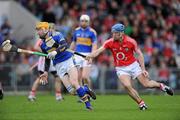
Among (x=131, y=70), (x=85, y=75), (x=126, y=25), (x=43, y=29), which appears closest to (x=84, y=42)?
(x=85, y=75)

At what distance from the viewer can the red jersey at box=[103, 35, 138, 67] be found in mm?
18547

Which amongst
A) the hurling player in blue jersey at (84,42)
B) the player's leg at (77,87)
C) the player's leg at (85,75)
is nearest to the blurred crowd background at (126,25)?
the hurling player in blue jersey at (84,42)

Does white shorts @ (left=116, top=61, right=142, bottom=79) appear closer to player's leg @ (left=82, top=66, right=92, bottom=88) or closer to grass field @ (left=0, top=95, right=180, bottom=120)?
grass field @ (left=0, top=95, right=180, bottom=120)

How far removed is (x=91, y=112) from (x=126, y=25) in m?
13.6

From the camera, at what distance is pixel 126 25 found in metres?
30.8

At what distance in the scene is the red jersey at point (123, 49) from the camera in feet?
60.8

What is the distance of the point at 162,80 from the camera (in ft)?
89.8

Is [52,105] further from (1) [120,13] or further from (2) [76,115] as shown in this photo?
(1) [120,13]

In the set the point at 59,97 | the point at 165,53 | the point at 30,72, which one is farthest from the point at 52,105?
the point at 165,53

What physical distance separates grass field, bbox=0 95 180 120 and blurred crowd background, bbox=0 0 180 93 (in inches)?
192

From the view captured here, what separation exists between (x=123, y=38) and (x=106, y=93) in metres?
9.00

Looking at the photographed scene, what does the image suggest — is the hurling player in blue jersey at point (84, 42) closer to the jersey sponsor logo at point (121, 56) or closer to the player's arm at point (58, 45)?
the jersey sponsor logo at point (121, 56)

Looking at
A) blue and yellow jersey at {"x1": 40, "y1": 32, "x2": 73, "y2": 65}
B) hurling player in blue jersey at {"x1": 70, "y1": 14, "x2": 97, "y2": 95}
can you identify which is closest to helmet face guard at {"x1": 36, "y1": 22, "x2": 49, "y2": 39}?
blue and yellow jersey at {"x1": 40, "y1": 32, "x2": 73, "y2": 65}

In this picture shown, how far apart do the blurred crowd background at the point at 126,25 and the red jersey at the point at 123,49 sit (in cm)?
858
